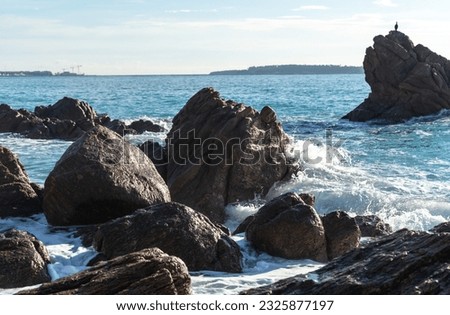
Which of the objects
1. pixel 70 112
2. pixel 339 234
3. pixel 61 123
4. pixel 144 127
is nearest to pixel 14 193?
pixel 339 234

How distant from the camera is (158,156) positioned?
16.8 metres

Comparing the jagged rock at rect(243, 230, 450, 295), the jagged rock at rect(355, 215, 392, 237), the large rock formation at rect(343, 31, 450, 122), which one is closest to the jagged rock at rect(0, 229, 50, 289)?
the jagged rock at rect(243, 230, 450, 295)

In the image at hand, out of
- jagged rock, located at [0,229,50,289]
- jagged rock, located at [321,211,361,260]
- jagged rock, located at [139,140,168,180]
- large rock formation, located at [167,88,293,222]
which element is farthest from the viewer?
jagged rock, located at [139,140,168,180]

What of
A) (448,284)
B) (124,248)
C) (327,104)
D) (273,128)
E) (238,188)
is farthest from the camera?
(327,104)

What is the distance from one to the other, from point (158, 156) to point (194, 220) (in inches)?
311

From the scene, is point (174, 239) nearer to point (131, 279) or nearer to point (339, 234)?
point (339, 234)

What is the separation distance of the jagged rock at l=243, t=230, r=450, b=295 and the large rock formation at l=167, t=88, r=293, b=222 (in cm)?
853

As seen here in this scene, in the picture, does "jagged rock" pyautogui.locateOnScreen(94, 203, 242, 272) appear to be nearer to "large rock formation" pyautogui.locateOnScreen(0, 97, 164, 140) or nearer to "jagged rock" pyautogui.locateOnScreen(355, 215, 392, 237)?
"jagged rock" pyautogui.locateOnScreen(355, 215, 392, 237)

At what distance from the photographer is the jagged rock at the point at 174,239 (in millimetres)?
8617

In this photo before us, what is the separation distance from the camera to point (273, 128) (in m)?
16.8

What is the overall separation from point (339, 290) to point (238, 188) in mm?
9813

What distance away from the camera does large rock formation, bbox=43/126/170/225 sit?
33.6 feet

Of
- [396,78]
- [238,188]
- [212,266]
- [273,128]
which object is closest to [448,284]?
[212,266]

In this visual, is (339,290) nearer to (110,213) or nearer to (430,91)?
(110,213)
